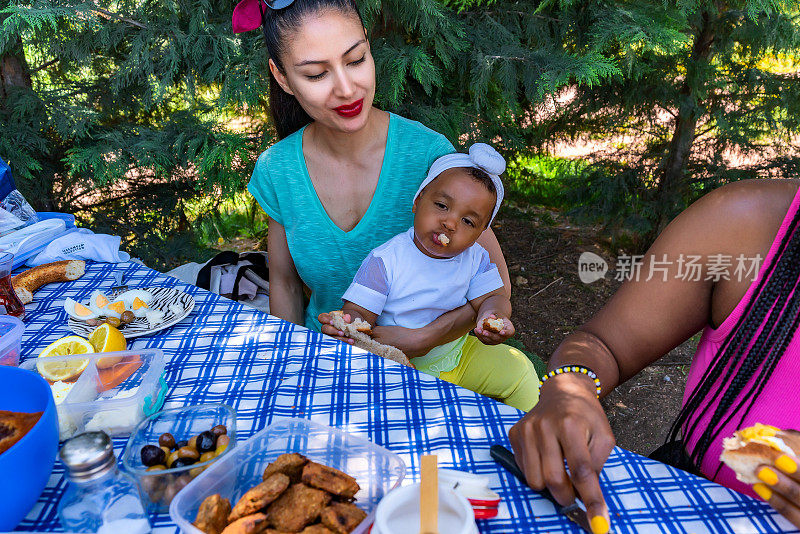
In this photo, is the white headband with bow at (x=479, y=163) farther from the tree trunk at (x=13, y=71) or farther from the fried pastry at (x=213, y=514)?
the tree trunk at (x=13, y=71)

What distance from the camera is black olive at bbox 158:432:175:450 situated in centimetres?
112

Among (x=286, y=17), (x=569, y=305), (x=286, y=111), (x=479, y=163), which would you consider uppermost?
(x=286, y=17)

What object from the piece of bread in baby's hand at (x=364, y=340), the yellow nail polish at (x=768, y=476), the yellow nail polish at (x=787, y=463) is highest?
the yellow nail polish at (x=787, y=463)

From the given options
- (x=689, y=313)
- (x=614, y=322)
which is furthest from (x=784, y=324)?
(x=614, y=322)

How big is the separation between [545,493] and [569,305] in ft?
12.0

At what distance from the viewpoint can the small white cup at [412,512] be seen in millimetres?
862

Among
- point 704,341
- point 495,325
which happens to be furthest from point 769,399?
point 495,325

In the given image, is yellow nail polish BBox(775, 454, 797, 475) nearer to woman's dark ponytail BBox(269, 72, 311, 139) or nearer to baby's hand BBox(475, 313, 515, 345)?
baby's hand BBox(475, 313, 515, 345)

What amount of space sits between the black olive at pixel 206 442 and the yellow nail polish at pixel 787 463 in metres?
1.04

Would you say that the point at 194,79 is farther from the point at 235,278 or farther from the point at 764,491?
the point at 764,491

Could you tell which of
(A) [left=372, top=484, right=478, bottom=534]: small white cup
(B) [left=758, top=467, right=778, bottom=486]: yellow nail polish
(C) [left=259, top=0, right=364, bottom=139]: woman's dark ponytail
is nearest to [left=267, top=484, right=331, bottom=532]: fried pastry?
(A) [left=372, top=484, right=478, bottom=534]: small white cup

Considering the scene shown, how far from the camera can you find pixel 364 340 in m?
1.85

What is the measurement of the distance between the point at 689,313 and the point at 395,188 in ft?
4.24

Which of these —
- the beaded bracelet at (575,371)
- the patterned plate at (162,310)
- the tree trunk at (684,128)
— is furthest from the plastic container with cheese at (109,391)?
the tree trunk at (684,128)
